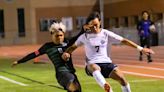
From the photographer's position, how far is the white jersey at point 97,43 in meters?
9.75

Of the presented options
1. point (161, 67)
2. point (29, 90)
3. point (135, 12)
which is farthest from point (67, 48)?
point (135, 12)

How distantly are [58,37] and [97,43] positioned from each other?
2.79 feet

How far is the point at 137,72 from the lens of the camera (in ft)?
63.9

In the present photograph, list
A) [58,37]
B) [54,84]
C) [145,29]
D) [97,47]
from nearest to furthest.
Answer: [58,37] < [97,47] < [54,84] < [145,29]

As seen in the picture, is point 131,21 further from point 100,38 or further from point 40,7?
point 100,38

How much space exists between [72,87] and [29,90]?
531cm

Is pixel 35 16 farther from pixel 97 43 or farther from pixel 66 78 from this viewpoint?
pixel 66 78

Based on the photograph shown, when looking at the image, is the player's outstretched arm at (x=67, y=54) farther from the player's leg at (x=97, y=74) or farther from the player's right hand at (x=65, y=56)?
the player's leg at (x=97, y=74)

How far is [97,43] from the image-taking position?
9.73 meters

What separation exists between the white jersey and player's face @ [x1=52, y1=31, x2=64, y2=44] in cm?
48

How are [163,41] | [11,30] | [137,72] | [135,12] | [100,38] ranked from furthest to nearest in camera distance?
[11,30] < [135,12] < [163,41] < [137,72] < [100,38]

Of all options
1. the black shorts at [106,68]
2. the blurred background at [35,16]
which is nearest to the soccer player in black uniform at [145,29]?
the black shorts at [106,68]

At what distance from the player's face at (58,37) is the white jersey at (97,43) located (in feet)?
1.59

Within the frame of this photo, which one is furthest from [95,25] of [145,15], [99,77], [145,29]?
[145,29]
